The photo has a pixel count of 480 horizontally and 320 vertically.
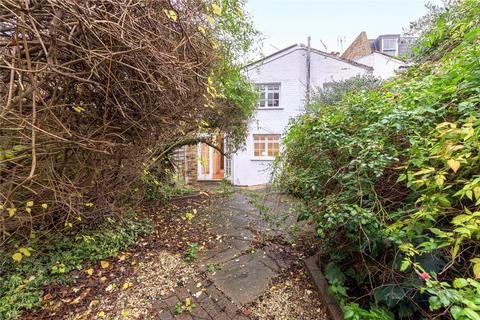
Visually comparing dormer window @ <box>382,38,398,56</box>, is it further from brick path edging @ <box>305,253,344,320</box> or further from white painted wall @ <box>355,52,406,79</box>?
brick path edging @ <box>305,253,344,320</box>

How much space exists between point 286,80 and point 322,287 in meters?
9.02

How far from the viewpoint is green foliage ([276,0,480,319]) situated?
3.43 feet

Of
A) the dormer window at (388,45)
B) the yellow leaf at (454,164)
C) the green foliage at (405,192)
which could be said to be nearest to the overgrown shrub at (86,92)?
the green foliage at (405,192)

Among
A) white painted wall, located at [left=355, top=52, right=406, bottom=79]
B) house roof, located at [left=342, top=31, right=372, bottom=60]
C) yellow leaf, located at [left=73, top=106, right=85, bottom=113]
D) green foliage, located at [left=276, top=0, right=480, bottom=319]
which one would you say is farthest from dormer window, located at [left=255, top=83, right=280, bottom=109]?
yellow leaf, located at [left=73, top=106, right=85, bottom=113]

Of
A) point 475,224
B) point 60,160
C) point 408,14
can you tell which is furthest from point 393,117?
point 408,14

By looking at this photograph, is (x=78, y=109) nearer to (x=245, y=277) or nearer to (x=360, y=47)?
(x=245, y=277)

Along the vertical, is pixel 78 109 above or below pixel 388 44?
below

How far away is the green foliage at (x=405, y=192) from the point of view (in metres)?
1.04

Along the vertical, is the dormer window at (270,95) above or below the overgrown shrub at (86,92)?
above

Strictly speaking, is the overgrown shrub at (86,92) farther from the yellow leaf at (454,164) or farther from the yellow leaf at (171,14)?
the yellow leaf at (454,164)

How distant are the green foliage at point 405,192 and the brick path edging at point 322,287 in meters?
0.13

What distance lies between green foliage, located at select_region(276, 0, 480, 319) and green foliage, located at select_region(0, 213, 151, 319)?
2.36m

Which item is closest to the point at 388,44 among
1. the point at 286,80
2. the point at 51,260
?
the point at 286,80

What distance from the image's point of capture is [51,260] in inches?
89.1
